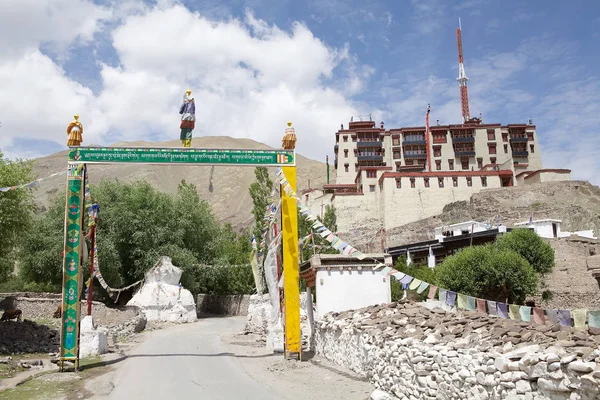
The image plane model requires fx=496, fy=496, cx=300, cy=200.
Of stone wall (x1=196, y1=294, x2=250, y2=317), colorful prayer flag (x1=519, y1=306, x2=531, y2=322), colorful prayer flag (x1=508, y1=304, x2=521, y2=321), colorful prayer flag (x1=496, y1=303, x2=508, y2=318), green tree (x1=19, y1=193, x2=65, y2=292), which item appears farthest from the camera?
stone wall (x1=196, y1=294, x2=250, y2=317)

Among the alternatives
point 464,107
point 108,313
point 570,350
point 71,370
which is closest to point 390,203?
point 464,107

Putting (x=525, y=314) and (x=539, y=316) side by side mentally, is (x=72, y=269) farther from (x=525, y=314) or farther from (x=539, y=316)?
(x=539, y=316)

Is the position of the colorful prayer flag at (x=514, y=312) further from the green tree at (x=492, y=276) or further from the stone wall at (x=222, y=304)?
the stone wall at (x=222, y=304)

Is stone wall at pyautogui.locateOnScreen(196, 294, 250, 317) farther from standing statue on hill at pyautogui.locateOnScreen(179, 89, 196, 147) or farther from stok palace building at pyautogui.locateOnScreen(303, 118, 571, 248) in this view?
standing statue on hill at pyautogui.locateOnScreen(179, 89, 196, 147)

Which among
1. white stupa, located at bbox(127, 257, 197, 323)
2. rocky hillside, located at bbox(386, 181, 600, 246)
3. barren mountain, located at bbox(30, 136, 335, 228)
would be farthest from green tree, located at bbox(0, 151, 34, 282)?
barren mountain, located at bbox(30, 136, 335, 228)

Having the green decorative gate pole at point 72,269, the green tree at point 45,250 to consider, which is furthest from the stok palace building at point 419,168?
the green decorative gate pole at point 72,269

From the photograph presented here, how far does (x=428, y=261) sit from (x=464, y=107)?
135 feet

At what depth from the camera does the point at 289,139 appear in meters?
17.5

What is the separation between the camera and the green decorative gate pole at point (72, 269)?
14.9 m

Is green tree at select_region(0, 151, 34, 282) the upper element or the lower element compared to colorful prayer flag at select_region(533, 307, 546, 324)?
upper

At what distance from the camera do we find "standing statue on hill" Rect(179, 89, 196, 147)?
17953 mm

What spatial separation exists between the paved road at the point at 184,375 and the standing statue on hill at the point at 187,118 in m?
7.58

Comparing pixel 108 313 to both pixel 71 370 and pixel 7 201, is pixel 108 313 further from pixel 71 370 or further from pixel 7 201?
pixel 71 370

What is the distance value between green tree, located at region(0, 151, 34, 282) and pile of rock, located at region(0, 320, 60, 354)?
10.3ft
